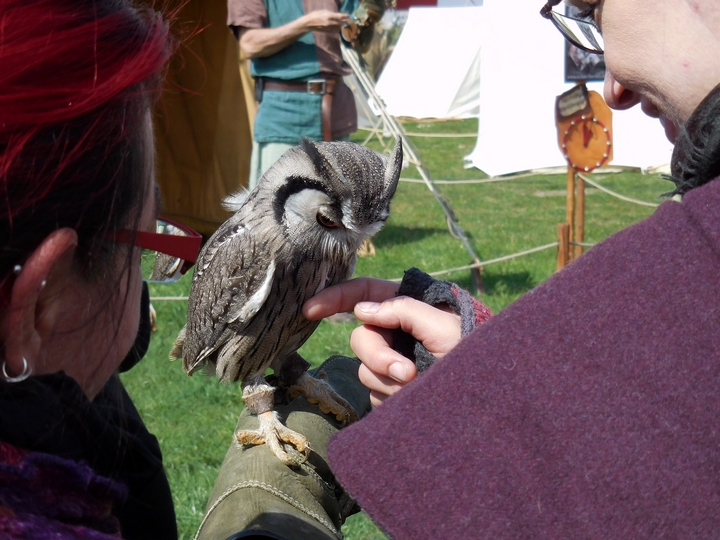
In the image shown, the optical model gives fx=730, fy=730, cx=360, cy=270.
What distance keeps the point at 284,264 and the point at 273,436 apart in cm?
55

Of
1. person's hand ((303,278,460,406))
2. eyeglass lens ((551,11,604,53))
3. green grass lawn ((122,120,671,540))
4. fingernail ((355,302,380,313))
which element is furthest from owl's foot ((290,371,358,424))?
eyeglass lens ((551,11,604,53))

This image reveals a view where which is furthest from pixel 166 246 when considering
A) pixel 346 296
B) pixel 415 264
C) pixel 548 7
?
pixel 415 264

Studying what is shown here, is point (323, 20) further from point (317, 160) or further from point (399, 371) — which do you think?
point (399, 371)

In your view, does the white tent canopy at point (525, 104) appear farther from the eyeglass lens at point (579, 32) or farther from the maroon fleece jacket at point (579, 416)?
the maroon fleece jacket at point (579, 416)

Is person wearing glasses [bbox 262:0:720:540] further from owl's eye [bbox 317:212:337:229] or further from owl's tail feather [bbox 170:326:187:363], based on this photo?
owl's tail feather [bbox 170:326:187:363]

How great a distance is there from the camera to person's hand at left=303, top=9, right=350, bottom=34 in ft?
14.7

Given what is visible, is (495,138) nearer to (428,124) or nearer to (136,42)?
(428,124)

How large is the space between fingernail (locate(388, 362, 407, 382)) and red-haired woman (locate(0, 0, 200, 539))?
60cm

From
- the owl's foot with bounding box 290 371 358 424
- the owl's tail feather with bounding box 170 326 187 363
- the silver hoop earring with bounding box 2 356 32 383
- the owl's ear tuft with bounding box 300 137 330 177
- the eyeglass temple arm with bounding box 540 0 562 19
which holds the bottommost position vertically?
the owl's tail feather with bounding box 170 326 187 363

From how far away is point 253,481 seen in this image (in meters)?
1.56

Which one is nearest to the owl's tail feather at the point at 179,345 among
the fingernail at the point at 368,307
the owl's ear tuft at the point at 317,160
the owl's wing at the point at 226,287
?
the owl's wing at the point at 226,287

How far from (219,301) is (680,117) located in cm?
173

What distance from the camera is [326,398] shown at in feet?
7.14

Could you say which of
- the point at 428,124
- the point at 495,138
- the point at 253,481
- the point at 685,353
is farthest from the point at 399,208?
the point at 685,353
